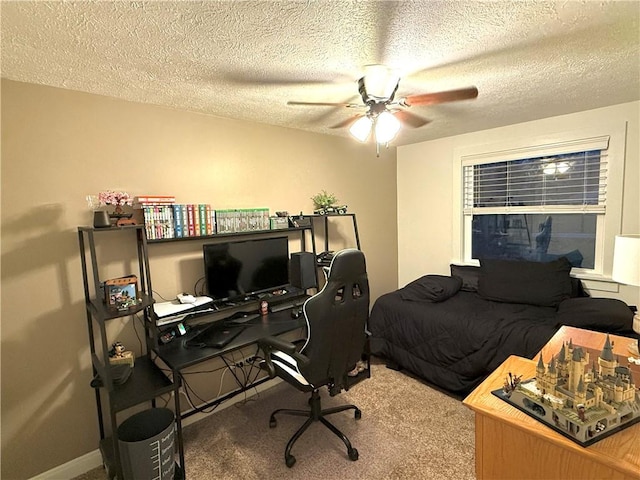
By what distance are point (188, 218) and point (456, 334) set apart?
2.32m

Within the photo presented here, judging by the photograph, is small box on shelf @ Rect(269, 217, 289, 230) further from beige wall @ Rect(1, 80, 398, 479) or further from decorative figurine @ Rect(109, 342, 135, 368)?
decorative figurine @ Rect(109, 342, 135, 368)

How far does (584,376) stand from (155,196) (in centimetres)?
251

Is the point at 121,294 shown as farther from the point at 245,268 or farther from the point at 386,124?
the point at 386,124

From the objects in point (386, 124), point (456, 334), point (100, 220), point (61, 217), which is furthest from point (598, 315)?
point (61, 217)

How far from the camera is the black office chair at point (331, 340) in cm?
198

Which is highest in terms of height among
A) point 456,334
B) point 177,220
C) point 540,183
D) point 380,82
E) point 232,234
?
point 380,82

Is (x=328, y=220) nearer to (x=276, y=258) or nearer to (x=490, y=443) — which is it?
(x=276, y=258)

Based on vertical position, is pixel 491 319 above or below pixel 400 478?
above

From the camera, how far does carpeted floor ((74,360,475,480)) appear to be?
2049mm

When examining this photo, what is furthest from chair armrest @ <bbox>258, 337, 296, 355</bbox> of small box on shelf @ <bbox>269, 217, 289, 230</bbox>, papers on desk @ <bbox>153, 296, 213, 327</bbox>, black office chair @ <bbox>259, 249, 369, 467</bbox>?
small box on shelf @ <bbox>269, 217, 289, 230</bbox>

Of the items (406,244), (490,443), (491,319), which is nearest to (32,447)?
(490,443)

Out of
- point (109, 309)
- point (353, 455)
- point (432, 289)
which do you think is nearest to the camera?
point (109, 309)

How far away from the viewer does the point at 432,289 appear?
3352 millimetres

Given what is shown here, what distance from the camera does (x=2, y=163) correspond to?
1.82 metres
